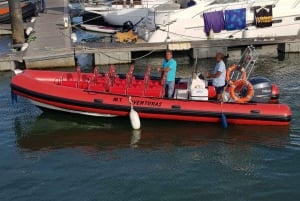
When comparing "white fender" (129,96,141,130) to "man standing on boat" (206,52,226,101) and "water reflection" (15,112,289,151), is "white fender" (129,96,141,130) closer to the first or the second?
"water reflection" (15,112,289,151)

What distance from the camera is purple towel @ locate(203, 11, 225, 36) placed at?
2081 centimetres

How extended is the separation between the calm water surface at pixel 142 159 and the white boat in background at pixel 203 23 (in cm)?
749

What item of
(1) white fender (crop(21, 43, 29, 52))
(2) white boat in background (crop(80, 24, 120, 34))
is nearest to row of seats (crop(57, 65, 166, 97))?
(1) white fender (crop(21, 43, 29, 52))

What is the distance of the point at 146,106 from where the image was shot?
12.7 m

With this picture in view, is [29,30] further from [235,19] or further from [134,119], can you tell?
[134,119]

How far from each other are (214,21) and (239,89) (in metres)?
8.69

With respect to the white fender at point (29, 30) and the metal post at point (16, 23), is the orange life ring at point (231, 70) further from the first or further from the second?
the white fender at point (29, 30)

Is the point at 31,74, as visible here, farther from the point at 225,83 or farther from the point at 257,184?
the point at 257,184

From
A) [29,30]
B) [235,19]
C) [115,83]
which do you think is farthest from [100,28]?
[115,83]

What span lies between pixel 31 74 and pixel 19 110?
152 cm

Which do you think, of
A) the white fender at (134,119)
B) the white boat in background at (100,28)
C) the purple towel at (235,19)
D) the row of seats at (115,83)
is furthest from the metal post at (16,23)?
the white fender at (134,119)

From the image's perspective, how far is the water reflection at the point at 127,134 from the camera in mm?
12031

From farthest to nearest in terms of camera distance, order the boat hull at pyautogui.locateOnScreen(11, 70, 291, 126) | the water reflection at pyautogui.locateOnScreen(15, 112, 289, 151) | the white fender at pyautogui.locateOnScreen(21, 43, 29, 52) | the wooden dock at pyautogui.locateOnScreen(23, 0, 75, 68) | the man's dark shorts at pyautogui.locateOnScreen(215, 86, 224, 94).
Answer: the white fender at pyautogui.locateOnScreen(21, 43, 29, 52)
the wooden dock at pyautogui.locateOnScreen(23, 0, 75, 68)
the man's dark shorts at pyautogui.locateOnScreen(215, 86, 224, 94)
the boat hull at pyautogui.locateOnScreen(11, 70, 291, 126)
the water reflection at pyautogui.locateOnScreen(15, 112, 289, 151)

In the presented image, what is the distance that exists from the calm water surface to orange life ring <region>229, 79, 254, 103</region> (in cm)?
76
